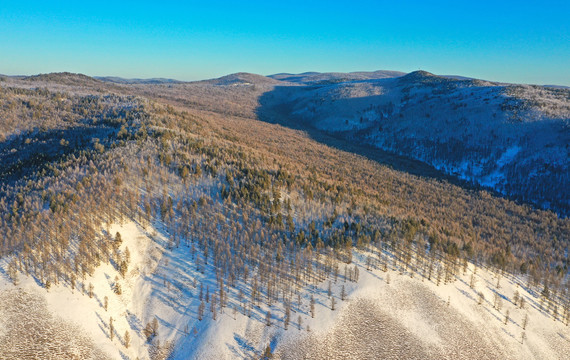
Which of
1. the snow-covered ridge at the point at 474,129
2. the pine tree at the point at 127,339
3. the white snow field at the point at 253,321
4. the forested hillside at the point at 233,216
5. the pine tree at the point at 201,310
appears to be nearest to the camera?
the white snow field at the point at 253,321

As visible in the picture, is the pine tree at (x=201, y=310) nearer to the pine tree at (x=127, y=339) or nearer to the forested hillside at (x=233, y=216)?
the forested hillside at (x=233, y=216)

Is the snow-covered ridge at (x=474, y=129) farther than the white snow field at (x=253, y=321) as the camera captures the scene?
Yes

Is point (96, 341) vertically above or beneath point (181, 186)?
beneath

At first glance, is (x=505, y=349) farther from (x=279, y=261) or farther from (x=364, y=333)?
(x=279, y=261)

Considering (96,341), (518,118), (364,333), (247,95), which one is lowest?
(364,333)

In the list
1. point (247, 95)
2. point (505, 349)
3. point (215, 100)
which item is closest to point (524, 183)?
point (505, 349)

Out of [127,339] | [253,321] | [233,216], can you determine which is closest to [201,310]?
[253,321]

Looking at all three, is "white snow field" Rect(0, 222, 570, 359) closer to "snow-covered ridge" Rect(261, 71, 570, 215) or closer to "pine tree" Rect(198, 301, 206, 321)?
"pine tree" Rect(198, 301, 206, 321)

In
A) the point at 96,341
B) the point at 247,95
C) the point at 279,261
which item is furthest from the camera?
the point at 247,95

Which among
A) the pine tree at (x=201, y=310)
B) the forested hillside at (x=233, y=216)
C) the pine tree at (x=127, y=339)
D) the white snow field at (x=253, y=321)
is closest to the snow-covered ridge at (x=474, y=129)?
the forested hillside at (x=233, y=216)
